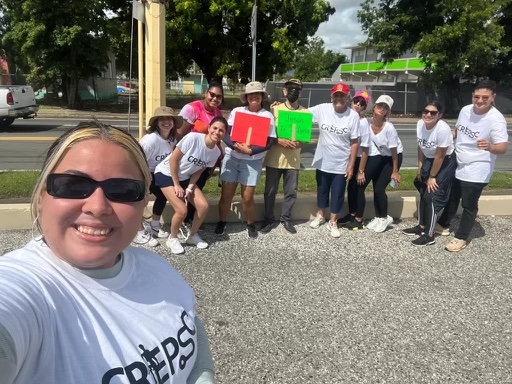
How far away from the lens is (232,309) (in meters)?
3.63

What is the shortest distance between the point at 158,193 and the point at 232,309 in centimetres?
197

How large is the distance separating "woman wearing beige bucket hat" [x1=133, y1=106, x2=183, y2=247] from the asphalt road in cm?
184

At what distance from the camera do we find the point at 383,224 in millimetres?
5738

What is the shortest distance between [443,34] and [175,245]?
24.2 meters

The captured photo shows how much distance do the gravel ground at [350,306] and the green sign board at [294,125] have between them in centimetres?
122

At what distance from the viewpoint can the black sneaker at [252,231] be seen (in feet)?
17.5

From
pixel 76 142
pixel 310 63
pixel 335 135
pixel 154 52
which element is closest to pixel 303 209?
pixel 335 135

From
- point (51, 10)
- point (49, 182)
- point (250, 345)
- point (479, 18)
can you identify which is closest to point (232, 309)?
point (250, 345)

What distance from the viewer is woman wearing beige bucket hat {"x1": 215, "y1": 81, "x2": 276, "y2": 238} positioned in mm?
5230

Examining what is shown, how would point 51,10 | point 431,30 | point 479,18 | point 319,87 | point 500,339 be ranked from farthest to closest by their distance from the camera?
point 319,87, point 431,30, point 479,18, point 51,10, point 500,339

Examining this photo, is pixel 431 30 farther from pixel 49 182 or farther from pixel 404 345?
pixel 49 182

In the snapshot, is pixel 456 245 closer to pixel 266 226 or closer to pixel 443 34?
pixel 266 226

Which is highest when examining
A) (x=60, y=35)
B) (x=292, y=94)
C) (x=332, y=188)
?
(x=60, y=35)

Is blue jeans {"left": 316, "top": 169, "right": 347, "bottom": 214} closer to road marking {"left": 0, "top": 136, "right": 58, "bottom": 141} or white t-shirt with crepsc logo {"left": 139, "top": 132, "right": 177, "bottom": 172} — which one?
white t-shirt with crepsc logo {"left": 139, "top": 132, "right": 177, "bottom": 172}
